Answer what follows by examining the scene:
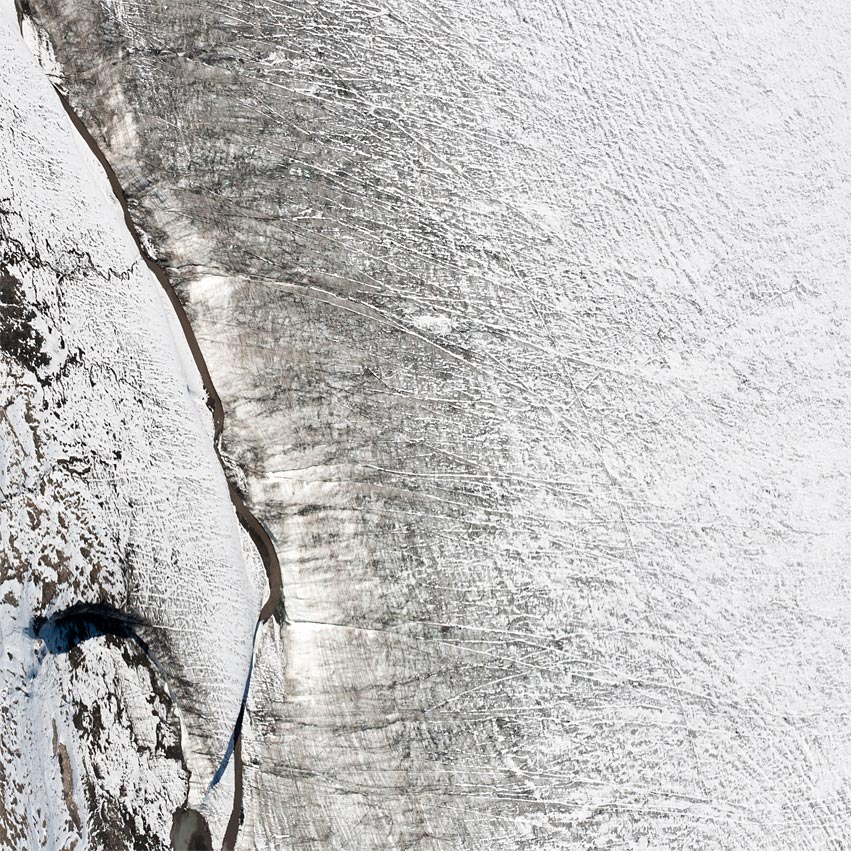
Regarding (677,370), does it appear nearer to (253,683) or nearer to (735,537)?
(735,537)

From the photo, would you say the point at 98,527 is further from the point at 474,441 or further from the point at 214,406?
the point at 474,441

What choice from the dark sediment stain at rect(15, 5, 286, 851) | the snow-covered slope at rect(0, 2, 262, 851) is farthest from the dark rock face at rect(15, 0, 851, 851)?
the snow-covered slope at rect(0, 2, 262, 851)

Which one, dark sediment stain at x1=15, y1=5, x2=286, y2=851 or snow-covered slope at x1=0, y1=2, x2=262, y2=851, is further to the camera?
dark sediment stain at x1=15, y1=5, x2=286, y2=851

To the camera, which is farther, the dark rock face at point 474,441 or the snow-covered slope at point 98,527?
the dark rock face at point 474,441

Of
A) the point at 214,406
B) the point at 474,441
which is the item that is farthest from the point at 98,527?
the point at 474,441

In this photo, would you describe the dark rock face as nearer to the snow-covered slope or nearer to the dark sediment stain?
the dark sediment stain

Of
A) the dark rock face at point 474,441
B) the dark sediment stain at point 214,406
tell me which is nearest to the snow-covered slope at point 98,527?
the dark sediment stain at point 214,406

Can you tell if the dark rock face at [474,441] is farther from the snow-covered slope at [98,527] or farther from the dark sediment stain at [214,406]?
the snow-covered slope at [98,527]
